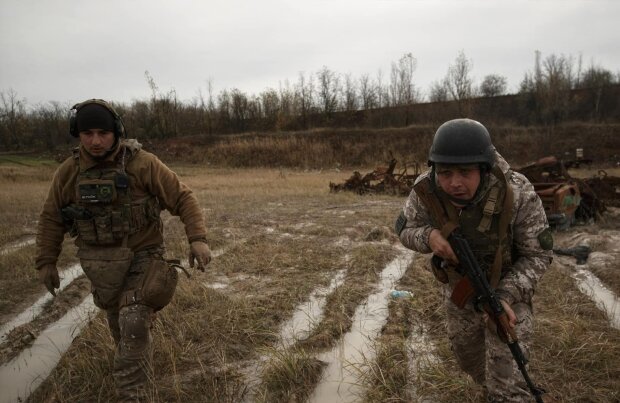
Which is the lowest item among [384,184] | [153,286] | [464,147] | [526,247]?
[384,184]

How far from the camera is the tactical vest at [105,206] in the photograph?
2.73 m

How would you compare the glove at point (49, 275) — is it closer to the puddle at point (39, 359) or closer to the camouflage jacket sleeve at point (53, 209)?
the camouflage jacket sleeve at point (53, 209)

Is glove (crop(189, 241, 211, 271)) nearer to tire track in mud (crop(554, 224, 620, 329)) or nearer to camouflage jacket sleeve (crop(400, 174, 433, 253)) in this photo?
camouflage jacket sleeve (crop(400, 174, 433, 253))

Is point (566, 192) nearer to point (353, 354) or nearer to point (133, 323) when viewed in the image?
point (353, 354)

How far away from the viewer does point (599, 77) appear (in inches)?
1580

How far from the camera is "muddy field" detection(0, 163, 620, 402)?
291 cm

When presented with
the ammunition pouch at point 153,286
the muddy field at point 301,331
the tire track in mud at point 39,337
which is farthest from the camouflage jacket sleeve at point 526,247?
the tire track in mud at point 39,337

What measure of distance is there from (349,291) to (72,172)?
3.02 metres

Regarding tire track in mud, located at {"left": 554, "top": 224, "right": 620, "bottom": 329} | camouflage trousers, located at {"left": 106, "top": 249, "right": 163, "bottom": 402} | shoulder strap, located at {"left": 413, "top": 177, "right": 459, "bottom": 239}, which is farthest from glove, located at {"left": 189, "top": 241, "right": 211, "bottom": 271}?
tire track in mud, located at {"left": 554, "top": 224, "right": 620, "bottom": 329}

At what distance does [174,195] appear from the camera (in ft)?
9.77

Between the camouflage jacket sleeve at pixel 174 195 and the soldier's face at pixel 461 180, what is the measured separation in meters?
1.60

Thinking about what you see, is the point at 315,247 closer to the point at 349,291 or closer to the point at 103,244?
the point at 349,291

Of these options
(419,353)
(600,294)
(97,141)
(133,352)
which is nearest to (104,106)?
(97,141)

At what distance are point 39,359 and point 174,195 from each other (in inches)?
76.1
